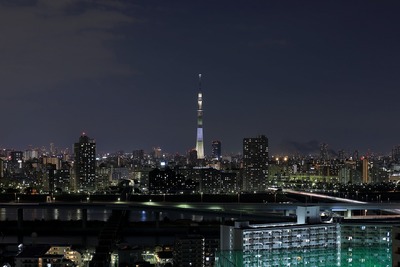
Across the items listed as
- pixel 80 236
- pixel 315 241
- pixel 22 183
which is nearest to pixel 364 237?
pixel 315 241

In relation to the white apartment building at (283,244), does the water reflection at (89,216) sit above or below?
below

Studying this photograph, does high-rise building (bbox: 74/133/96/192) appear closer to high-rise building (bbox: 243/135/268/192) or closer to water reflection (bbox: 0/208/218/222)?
high-rise building (bbox: 243/135/268/192)

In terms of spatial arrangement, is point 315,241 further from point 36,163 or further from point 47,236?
point 36,163

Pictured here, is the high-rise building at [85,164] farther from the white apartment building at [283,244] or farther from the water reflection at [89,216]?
the white apartment building at [283,244]

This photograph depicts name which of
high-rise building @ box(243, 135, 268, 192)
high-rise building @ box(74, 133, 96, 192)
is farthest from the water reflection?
high-rise building @ box(243, 135, 268, 192)

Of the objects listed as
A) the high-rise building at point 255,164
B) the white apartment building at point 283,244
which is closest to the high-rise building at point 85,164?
the high-rise building at point 255,164
